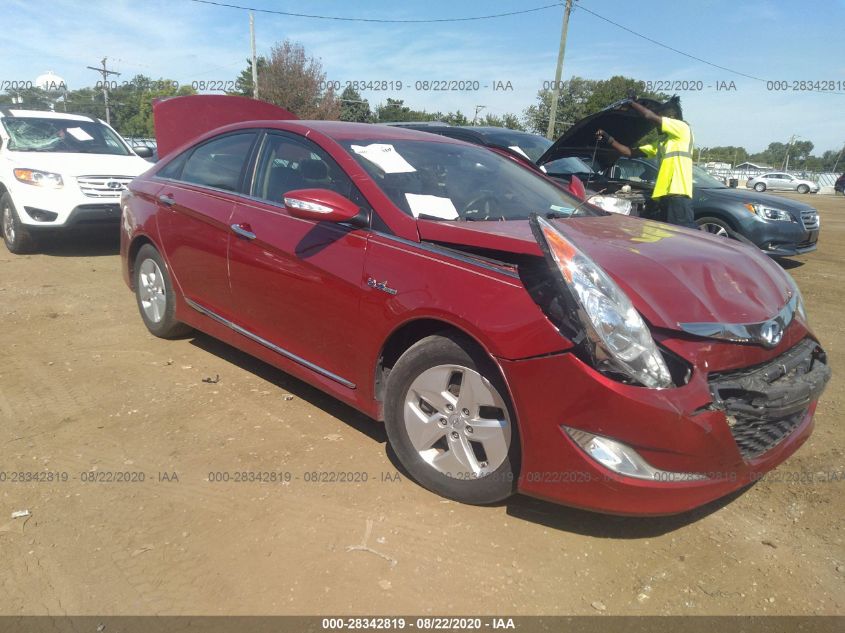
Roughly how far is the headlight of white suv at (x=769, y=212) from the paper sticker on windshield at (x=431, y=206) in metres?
6.26

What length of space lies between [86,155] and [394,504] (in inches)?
286

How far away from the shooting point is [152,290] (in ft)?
14.8

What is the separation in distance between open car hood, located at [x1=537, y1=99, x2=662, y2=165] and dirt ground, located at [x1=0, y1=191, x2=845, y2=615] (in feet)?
10.6

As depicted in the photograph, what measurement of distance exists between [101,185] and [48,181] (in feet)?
1.89

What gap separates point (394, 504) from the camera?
2.65m

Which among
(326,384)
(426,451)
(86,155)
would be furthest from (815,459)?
(86,155)

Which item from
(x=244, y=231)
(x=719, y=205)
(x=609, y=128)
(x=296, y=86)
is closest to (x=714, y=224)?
(x=719, y=205)

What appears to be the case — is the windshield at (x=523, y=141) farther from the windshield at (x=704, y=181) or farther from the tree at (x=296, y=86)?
the tree at (x=296, y=86)

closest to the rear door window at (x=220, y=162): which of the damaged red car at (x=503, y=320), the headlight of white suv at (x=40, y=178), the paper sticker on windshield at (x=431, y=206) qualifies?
the damaged red car at (x=503, y=320)

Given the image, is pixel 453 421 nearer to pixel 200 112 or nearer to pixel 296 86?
pixel 200 112

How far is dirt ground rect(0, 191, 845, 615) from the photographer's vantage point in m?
2.14

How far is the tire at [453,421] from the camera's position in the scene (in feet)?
7.89

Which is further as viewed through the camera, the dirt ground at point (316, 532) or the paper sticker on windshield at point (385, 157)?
the paper sticker on windshield at point (385, 157)

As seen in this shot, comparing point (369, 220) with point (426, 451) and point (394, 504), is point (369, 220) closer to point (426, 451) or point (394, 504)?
point (426, 451)
